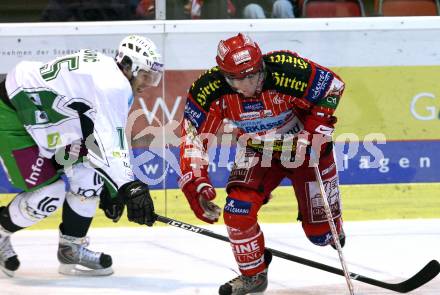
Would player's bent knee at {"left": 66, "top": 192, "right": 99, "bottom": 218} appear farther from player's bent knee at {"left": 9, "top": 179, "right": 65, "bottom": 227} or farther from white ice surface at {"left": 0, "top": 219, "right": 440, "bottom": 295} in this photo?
white ice surface at {"left": 0, "top": 219, "right": 440, "bottom": 295}

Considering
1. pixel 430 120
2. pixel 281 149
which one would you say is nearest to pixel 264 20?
pixel 430 120

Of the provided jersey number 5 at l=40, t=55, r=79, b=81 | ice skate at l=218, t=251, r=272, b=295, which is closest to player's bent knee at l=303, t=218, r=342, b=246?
ice skate at l=218, t=251, r=272, b=295

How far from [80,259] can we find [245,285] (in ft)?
3.16

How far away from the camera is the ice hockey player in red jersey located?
3916mm

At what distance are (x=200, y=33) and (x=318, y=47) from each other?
2.43 feet

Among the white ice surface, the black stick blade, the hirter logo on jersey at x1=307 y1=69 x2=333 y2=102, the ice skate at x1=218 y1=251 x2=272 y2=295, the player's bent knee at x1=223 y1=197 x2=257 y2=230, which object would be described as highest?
the hirter logo on jersey at x1=307 y1=69 x2=333 y2=102

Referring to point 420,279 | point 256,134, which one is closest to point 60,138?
point 256,134

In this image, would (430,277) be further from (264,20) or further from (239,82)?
(264,20)

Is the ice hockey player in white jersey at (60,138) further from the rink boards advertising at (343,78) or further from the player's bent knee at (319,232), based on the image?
the rink boards advertising at (343,78)

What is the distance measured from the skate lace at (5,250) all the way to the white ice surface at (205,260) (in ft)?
0.37

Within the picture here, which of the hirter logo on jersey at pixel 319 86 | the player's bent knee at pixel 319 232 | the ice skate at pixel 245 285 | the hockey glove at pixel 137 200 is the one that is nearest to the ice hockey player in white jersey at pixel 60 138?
the hockey glove at pixel 137 200

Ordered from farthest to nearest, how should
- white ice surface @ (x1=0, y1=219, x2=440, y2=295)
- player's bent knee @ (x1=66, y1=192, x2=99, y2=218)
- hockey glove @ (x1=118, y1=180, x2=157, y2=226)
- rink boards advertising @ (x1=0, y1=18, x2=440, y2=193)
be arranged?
rink boards advertising @ (x1=0, y1=18, x2=440, y2=193) < player's bent knee @ (x1=66, y1=192, x2=99, y2=218) < white ice surface @ (x1=0, y1=219, x2=440, y2=295) < hockey glove @ (x1=118, y1=180, x2=157, y2=226)

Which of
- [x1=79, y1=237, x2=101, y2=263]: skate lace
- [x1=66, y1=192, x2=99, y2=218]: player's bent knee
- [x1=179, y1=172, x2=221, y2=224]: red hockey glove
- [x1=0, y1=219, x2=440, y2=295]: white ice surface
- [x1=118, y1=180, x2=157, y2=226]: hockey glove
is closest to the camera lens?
[x1=118, y1=180, x2=157, y2=226]: hockey glove

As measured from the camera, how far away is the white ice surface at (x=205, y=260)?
4.25m
